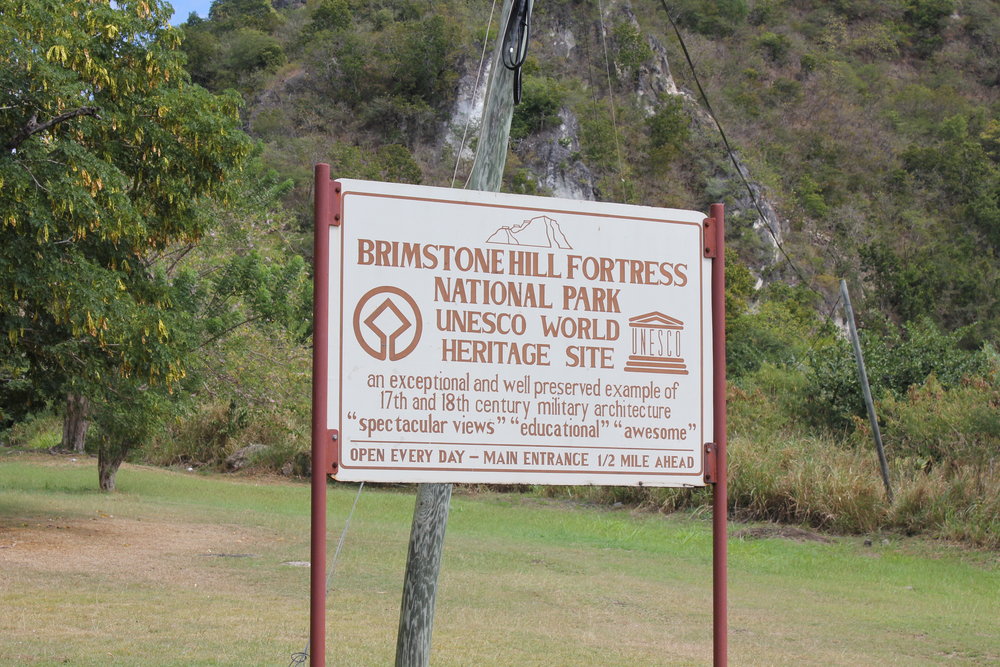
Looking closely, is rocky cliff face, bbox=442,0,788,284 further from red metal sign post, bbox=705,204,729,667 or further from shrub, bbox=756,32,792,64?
red metal sign post, bbox=705,204,729,667

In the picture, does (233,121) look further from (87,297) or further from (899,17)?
(899,17)

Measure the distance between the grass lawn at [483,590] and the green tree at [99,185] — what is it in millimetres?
2174

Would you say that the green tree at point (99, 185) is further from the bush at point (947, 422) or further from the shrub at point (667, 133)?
the shrub at point (667, 133)

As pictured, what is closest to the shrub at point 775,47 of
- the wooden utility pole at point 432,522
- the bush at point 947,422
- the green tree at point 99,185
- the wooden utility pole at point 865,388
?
the bush at point 947,422

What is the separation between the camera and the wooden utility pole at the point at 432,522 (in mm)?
5988

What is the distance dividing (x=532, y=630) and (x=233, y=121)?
23.9 feet

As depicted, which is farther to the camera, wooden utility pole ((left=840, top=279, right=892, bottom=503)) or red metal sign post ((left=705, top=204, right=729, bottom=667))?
wooden utility pole ((left=840, top=279, right=892, bottom=503))

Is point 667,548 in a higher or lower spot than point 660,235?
lower

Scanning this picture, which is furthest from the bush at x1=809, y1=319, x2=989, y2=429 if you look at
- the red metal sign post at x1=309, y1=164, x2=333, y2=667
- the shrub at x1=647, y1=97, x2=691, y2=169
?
the shrub at x1=647, y1=97, x2=691, y2=169

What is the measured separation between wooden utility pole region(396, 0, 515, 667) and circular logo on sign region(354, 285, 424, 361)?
5.78ft

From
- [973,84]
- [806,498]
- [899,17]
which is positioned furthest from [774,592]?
[899,17]

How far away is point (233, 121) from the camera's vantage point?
13.3 meters

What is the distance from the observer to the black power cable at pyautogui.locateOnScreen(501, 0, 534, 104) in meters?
6.15

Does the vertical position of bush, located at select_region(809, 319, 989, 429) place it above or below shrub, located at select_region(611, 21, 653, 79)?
below
